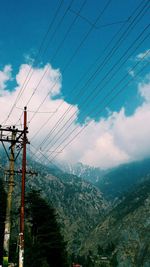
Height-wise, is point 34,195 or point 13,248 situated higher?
point 34,195

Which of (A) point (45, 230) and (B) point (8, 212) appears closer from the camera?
(B) point (8, 212)

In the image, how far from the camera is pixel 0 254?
188ft

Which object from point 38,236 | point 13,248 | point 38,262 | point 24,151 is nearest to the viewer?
point 24,151

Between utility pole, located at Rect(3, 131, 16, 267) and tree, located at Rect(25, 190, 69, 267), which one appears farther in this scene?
tree, located at Rect(25, 190, 69, 267)

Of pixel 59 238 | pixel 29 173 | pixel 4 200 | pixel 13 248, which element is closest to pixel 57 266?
pixel 59 238

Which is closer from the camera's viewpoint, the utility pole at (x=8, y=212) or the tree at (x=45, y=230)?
the utility pole at (x=8, y=212)

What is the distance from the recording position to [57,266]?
7512cm

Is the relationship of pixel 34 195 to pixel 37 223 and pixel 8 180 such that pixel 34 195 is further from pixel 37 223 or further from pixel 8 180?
pixel 8 180

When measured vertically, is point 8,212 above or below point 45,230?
below

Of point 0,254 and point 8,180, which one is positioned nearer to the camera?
point 8,180

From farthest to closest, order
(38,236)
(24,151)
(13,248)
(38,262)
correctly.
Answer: (38,236)
(13,248)
(38,262)
(24,151)

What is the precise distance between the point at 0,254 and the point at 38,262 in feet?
20.3

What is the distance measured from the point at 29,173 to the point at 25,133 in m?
4.04

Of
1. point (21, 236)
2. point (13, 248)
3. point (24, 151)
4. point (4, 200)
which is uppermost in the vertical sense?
point (4, 200)
